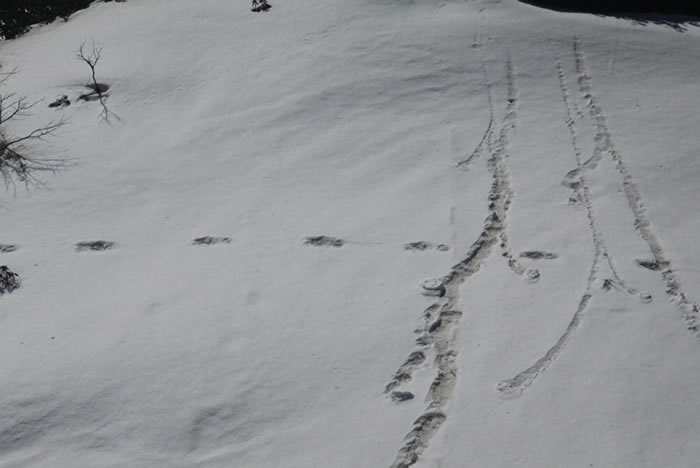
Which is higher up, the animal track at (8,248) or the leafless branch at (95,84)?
the leafless branch at (95,84)

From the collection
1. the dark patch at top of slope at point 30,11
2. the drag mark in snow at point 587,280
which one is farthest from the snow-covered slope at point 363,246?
the dark patch at top of slope at point 30,11

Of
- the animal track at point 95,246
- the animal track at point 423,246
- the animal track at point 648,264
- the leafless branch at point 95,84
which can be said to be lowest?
the animal track at point 95,246

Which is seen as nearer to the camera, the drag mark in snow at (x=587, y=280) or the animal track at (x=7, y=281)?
the drag mark in snow at (x=587, y=280)

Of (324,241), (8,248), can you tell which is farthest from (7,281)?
(324,241)

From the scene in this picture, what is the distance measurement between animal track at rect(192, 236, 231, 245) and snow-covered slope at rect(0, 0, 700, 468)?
0.24 feet

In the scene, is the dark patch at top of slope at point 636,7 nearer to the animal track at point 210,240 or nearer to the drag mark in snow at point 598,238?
the drag mark in snow at point 598,238

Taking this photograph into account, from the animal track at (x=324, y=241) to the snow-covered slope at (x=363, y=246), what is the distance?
0.18 feet

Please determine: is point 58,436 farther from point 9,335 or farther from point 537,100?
point 537,100

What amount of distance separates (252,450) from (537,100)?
5.15 metres

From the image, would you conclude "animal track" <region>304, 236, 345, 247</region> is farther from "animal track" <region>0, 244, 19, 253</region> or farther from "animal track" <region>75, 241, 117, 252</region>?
"animal track" <region>0, 244, 19, 253</region>

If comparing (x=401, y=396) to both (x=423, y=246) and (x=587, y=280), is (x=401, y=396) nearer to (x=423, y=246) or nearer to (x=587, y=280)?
(x=423, y=246)

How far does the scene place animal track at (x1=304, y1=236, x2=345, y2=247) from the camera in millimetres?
5961

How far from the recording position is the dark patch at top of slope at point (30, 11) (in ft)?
34.0

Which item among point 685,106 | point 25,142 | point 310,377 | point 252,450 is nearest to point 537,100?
point 685,106
